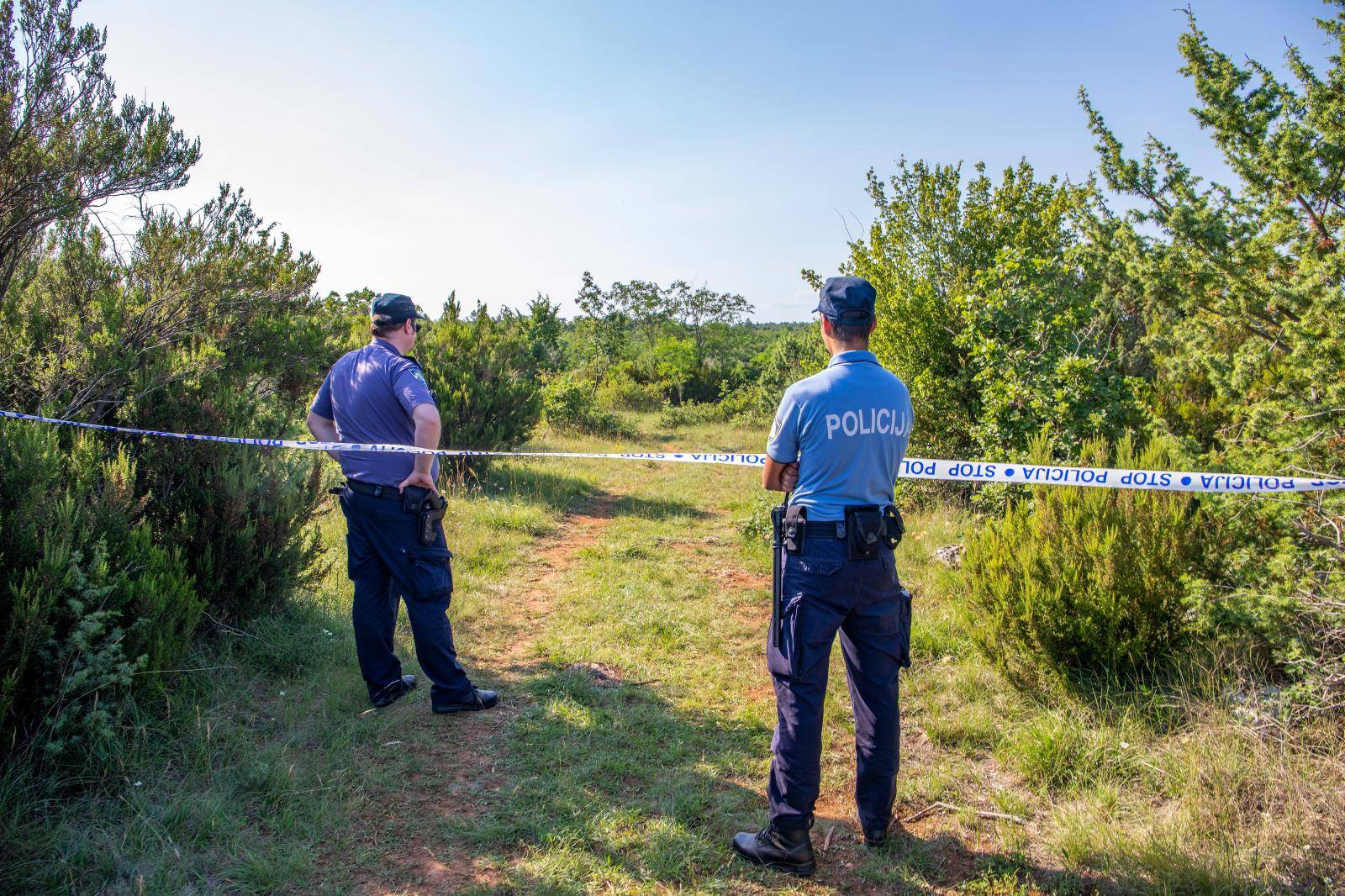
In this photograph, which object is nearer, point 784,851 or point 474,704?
point 784,851

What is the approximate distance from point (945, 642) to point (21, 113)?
597cm

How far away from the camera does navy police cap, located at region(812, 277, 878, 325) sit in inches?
113

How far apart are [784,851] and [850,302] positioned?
204 cm

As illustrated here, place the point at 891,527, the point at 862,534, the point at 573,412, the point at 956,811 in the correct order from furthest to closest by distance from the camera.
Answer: the point at 573,412, the point at 956,811, the point at 891,527, the point at 862,534

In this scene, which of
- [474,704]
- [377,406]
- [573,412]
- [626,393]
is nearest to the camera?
[377,406]

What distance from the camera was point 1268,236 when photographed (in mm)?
3426

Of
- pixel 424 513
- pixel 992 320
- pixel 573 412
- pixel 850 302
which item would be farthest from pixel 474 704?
pixel 573 412

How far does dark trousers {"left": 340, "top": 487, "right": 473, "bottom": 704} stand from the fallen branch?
88.4 inches

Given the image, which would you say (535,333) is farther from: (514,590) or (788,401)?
(788,401)

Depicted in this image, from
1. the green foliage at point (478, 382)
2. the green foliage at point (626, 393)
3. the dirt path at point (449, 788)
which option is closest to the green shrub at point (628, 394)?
the green foliage at point (626, 393)

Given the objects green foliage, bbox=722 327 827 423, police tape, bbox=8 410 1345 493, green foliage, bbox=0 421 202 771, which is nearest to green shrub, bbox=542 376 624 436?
green foliage, bbox=722 327 827 423

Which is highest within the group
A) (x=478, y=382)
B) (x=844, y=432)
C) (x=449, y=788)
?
(x=478, y=382)

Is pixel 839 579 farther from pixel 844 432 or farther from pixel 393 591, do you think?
pixel 393 591

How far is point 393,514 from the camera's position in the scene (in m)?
3.80
